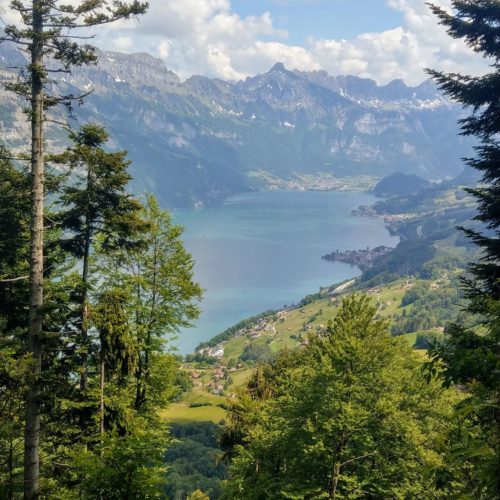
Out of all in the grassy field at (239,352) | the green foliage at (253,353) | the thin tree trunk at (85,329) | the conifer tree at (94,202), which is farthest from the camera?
the green foliage at (253,353)

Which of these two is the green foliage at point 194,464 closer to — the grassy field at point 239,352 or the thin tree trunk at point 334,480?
the grassy field at point 239,352

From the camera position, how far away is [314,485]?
15.5 m

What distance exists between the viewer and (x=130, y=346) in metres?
15.0

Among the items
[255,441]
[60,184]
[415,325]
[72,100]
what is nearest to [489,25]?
[72,100]

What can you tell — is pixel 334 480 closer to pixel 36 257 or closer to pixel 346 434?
pixel 346 434

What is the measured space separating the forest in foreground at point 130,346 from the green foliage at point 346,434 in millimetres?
70

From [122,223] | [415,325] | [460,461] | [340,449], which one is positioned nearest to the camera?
[460,461]

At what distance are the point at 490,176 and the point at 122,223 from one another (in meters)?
11.5

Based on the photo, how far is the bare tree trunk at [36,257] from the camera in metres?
10.1

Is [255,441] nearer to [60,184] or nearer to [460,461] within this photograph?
[60,184]

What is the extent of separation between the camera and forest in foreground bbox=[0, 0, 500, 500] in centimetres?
1026

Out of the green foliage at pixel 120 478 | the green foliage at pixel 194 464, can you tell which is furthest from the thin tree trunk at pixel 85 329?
the green foliage at pixel 194 464

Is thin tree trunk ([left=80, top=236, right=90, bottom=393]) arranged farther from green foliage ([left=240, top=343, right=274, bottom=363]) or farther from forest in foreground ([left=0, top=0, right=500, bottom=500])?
green foliage ([left=240, top=343, right=274, bottom=363])

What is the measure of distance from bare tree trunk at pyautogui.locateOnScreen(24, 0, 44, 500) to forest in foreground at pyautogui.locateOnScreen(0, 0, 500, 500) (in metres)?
0.03
